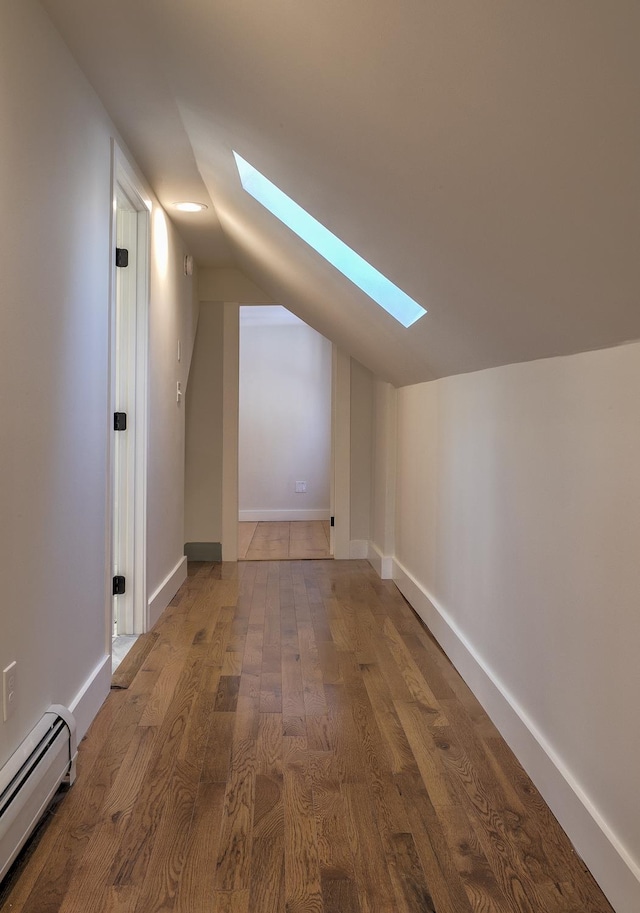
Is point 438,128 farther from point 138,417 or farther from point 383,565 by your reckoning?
point 383,565

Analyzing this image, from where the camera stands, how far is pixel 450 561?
3379 mm

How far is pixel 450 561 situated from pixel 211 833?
1763mm

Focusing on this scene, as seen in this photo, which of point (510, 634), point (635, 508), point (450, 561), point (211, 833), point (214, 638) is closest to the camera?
point (635, 508)

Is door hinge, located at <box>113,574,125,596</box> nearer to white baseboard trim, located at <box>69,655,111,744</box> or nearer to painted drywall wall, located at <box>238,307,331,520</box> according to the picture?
white baseboard trim, located at <box>69,655,111,744</box>

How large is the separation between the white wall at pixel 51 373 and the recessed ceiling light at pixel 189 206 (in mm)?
1129

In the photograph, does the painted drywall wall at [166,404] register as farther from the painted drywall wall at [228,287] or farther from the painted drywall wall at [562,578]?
the painted drywall wall at [562,578]

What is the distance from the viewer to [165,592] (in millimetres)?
4203

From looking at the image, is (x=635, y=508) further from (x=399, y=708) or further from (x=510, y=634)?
(x=399, y=708)

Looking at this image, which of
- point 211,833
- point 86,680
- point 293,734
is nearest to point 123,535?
point 86,680

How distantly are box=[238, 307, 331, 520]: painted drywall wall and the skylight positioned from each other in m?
5.14

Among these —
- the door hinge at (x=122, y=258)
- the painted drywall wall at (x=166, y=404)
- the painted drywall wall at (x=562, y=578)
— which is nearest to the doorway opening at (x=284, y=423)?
the painted drywall wall at (x=166, y=404)

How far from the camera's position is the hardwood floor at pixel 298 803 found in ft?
5.43

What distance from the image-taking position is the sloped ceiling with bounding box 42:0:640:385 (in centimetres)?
105

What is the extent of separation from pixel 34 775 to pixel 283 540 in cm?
502
